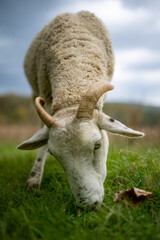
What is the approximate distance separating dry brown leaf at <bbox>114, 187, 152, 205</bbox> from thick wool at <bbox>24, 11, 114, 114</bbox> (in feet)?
3.68

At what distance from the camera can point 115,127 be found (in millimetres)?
2447

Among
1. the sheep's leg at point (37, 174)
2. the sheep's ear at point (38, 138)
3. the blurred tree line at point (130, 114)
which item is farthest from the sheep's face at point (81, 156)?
the blurred tree line at point (130, 114)

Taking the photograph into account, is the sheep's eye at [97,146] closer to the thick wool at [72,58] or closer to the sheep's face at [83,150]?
the sheep's face at [83,150]

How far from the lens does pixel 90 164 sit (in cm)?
238

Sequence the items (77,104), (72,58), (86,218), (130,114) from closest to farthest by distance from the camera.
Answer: (86,218) < (77,104) < (72,58) < (130,114)

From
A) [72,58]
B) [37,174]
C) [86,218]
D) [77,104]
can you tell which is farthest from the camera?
[37,174]

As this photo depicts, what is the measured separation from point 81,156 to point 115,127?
1.63 ft

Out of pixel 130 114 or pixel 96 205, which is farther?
pixel 130 114

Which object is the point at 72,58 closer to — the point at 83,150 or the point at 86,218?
the point at 83,150

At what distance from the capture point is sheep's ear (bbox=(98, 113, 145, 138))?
2.40 metres

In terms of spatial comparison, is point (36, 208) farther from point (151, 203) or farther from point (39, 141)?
point (151, 203)

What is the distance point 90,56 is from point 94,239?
2.48m

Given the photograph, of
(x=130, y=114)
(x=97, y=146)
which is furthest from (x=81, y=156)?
(x=130, y=114)

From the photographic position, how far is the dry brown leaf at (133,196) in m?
2.31
